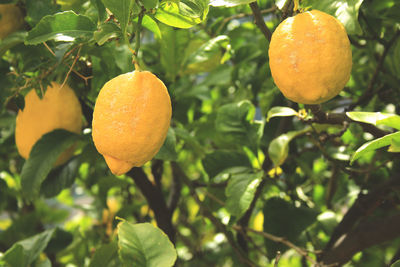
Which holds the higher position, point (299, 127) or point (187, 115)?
point (187, 115)

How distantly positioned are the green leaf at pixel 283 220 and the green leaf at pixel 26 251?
518mm

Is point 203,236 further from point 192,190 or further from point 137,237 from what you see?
point 137,237

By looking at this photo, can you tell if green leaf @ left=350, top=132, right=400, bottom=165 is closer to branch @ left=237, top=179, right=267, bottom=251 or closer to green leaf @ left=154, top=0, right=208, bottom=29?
green leaf @ left=154, top=0, right=208, bottom=29

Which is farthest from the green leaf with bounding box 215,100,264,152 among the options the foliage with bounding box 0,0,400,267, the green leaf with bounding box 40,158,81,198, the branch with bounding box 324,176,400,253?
the green leaf with bounding box 40,158,81,198

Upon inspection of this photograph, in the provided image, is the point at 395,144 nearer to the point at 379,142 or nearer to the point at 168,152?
the point at 379,142

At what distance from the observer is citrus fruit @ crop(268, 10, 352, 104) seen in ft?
1.83

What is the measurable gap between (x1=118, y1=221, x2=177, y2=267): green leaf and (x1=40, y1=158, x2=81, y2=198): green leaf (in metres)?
0.48

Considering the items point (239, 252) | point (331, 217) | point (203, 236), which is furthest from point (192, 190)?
point (203, 236)

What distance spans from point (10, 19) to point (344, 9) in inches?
29.2

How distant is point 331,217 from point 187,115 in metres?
0.51

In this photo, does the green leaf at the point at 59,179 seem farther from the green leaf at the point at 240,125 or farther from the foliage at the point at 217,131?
the green leaf at the point at 240,125

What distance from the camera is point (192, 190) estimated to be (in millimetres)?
1057

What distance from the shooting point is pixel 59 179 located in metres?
1.11

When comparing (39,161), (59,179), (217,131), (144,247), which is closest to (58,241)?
(59,179)
